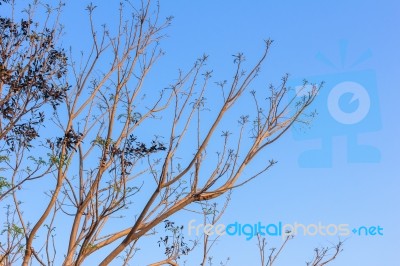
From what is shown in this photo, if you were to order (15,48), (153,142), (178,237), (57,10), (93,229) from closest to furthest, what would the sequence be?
(93,229) → (153,142) → (15,48) → (57,10) → (178,237)

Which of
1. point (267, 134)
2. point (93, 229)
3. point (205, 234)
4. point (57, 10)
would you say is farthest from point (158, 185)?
point (205, 234)

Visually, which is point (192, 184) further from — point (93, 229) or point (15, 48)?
point (15, 48)

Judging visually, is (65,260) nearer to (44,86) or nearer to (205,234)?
(44,86)

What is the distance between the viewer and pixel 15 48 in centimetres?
493

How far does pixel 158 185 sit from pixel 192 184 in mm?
308

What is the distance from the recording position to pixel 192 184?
4750 mm

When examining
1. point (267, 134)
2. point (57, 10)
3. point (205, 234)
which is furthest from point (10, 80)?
point (205, 234)

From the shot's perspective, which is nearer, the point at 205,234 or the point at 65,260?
the point at 65,260

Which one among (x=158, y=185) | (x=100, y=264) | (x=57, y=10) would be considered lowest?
(x=100, y=264)

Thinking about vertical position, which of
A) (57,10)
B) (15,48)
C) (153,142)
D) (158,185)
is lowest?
(158,185)

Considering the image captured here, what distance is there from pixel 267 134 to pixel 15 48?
243cm

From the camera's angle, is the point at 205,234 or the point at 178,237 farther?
the point at 205,234

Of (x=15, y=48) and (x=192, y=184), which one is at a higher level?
(x=15, y=48)

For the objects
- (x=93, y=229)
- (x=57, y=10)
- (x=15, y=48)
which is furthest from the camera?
(x=57, y=10)
